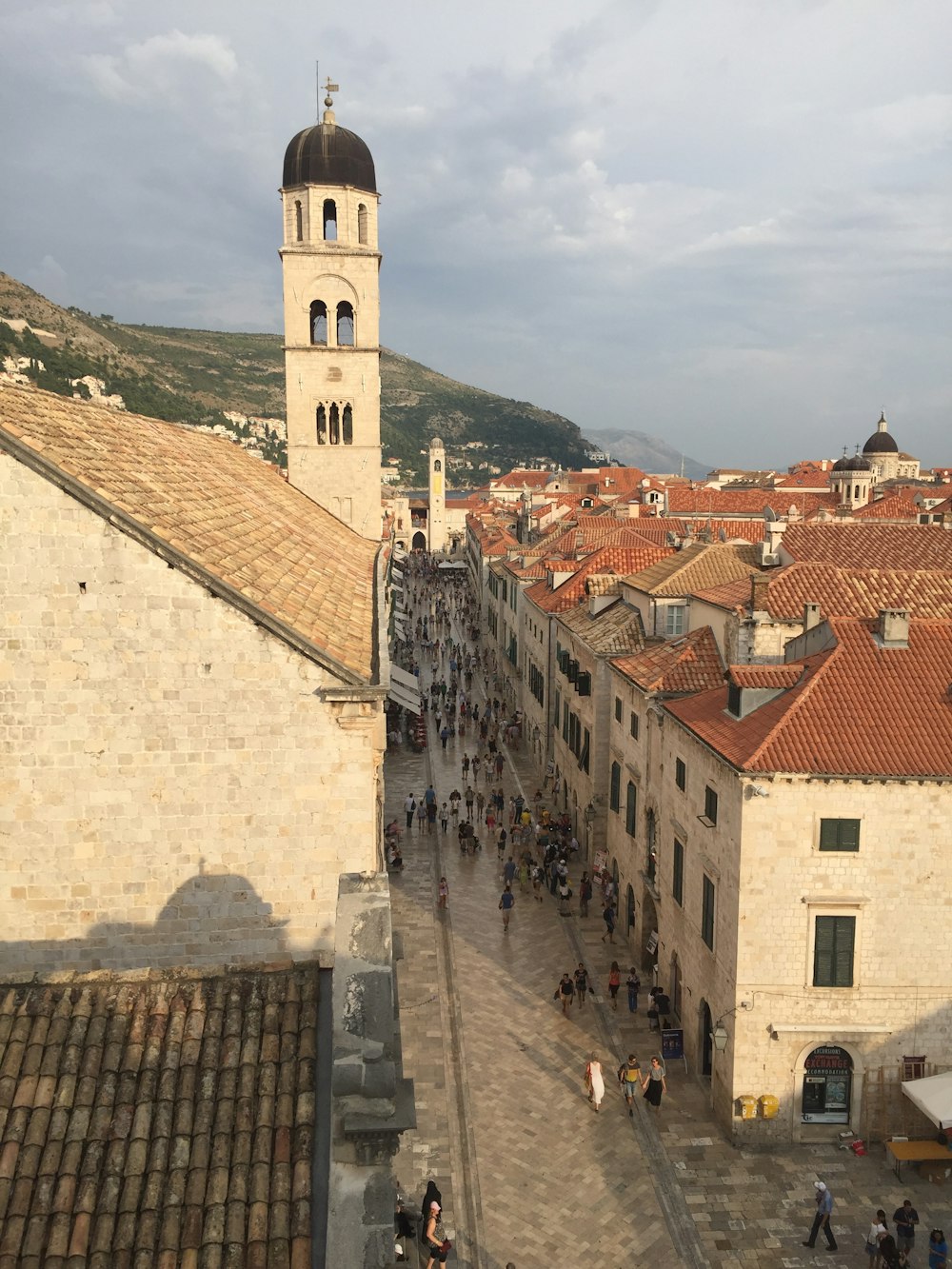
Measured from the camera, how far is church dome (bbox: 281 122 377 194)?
36375 mm

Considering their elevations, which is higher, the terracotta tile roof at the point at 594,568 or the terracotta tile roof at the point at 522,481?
the terracotta tile roof at the point at 522,481

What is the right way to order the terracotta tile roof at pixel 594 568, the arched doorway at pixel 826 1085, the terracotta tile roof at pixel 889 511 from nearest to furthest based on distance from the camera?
the arched doorway at pixel 826 1085
the terracotta tile roof at pixel 594 568
the terracotta tile roof at pixel 889 511

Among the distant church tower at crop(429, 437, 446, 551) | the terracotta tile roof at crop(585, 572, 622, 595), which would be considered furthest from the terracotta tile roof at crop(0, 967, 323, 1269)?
the distant church tower at crop(429, 437, 446, 551)

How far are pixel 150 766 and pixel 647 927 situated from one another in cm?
1665

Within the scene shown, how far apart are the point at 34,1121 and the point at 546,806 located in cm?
2956

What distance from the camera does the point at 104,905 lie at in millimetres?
10820

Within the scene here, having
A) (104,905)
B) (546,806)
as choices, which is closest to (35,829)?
(104,905)

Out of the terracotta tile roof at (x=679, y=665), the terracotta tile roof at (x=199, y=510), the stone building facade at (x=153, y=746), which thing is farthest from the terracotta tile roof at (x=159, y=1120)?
the terracotta tile roof at (x=679, y=665)

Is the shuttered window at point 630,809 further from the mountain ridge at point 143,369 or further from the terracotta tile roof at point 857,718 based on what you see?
the mountain ridge at point 143,369

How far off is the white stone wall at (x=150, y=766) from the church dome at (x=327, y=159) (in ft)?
101

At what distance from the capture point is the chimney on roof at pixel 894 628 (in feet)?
62.5

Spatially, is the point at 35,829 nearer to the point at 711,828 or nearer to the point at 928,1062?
the point at 711,828

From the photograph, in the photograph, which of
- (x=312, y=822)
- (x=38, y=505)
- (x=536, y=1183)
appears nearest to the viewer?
(x=38, y=505)

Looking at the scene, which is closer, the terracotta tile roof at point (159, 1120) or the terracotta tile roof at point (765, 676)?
the terracotta tile roof at point (159, 1120)
